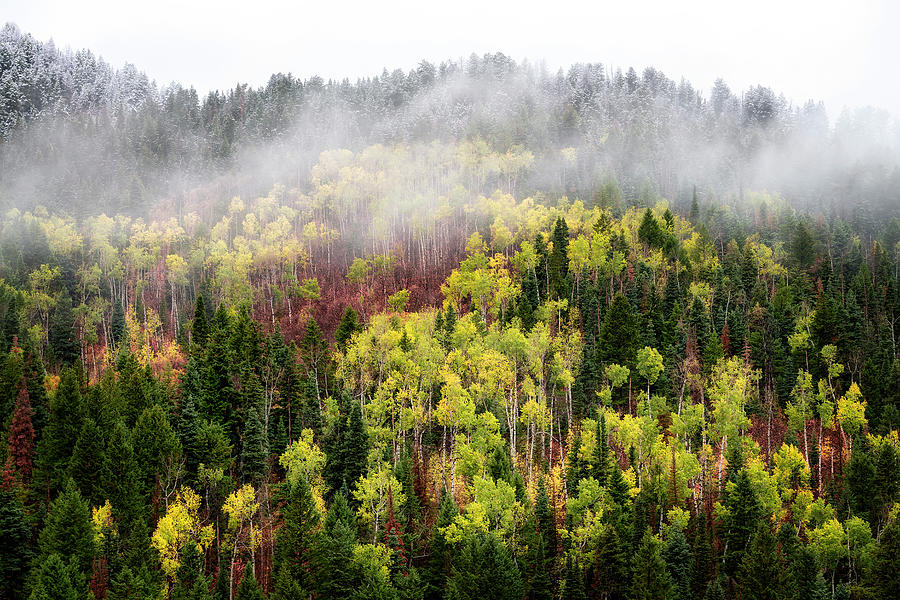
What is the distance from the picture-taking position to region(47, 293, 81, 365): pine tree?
104m

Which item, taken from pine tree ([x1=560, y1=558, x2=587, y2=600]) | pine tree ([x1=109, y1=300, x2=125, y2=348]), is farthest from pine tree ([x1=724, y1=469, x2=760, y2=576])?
pine tree ([x1=109, y1=300, x2=125, y2=348])

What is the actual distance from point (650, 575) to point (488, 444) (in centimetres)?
2021

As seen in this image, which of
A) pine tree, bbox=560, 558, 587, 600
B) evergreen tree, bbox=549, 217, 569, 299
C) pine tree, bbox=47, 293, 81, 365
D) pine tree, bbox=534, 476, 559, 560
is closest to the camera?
pine tree, bbox=560, 558, 587, 600

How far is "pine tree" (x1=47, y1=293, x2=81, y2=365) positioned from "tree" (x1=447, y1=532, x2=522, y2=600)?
7034 cm

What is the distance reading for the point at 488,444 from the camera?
239 feet

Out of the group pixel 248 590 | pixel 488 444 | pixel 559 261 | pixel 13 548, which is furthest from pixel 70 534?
pixel 559 261

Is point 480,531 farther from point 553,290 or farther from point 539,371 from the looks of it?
point 553,290

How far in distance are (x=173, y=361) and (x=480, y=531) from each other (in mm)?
53124

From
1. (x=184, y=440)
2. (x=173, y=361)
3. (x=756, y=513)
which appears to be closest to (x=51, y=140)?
(x=173, y=361)

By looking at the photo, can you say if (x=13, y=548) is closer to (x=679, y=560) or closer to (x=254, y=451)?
(x=254, y=451)

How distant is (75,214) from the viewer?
156125 mm

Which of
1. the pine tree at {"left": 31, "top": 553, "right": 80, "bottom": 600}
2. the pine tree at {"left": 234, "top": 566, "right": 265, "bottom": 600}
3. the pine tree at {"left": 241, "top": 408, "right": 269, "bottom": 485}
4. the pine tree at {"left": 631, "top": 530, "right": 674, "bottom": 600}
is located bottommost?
the pine tree at {"left": 631, "top": 530, "right": 674, "bottom": 600}

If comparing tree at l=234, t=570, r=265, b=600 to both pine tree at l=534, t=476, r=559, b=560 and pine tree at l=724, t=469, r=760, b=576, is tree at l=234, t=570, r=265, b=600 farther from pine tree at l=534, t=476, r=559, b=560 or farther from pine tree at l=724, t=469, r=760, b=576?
pine tree at l=724, t=469, r=760, b=576

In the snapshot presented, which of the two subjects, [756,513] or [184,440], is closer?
[756,513]
